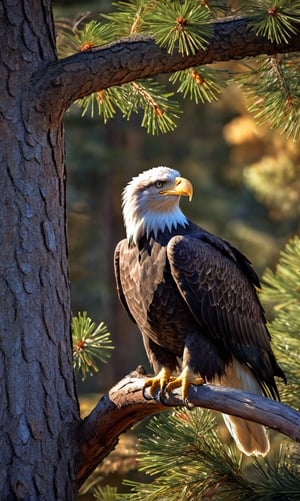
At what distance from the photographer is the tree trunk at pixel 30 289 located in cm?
428

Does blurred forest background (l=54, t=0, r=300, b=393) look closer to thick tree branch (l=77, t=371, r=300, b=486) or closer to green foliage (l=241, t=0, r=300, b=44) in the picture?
green foliage (l=241, t=0, r=300, b=44)

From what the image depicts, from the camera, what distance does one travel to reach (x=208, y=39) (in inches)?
168

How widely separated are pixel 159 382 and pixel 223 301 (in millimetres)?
671

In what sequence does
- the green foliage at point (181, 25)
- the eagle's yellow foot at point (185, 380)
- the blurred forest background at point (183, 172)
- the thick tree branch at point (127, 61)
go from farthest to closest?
1. the blurred forest background at point (183, 172)
2. the eagle's yellow foot at point (185, 380)
3. the thick tree branch at point (127, 61)
4. the green foliage at point (181, 25)

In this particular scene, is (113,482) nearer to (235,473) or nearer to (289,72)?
(235,473)

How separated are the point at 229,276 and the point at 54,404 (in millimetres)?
1253

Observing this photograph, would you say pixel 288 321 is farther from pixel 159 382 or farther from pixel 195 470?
pixel 195 470

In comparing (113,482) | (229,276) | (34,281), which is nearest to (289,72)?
(229,276)

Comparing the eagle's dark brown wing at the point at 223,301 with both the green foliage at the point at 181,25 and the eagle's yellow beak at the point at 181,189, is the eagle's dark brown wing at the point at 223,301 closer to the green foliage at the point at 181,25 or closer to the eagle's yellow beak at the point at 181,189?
the eagle's yellow beak at the point at 181,189

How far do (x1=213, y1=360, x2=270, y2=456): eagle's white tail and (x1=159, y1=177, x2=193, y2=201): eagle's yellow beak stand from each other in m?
0.89

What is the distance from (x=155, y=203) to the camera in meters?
5.34

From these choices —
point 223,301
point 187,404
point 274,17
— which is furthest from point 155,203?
point 274,17

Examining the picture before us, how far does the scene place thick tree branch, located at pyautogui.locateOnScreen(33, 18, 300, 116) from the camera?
4.27 metres

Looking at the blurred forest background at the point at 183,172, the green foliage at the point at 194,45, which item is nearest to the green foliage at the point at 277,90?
the green foliage at the point at 194,45
